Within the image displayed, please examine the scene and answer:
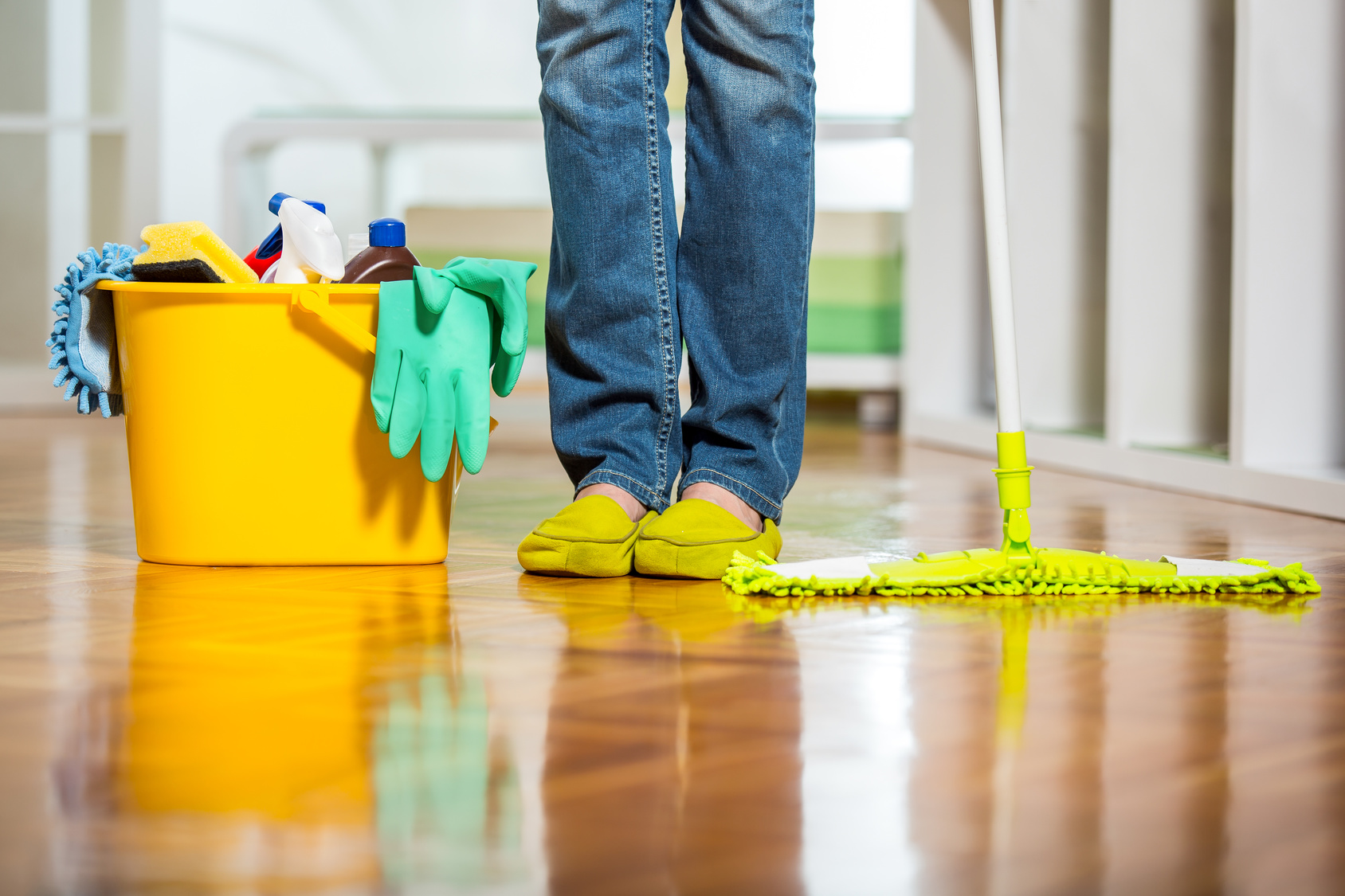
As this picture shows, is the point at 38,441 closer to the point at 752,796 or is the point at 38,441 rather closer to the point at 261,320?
the point at 261,320

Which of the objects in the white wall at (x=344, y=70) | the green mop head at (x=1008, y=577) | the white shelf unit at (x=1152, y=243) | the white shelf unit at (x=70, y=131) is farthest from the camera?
the white wall at (x=344, y=70)

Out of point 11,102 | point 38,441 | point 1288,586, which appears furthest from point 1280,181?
point 11,102

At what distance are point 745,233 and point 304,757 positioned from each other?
2.15ft

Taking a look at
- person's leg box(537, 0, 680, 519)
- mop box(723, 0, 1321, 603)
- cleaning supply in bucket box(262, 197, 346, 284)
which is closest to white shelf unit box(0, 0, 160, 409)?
cleaning supply in bucket box(262, 197, 346, 284)

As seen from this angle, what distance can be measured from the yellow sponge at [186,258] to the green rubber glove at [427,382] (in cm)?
16

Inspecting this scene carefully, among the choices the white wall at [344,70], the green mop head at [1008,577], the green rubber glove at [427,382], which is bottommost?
the green mop head at [1008,577]

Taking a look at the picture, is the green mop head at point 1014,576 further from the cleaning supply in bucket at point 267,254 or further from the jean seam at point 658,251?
the cleaning supply in bucket at point 267,254

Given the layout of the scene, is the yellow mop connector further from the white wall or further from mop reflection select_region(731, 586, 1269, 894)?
the white wall

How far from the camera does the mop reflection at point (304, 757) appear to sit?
1.65ft

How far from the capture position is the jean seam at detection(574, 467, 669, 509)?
1158 millimetres

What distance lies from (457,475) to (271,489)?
16cm

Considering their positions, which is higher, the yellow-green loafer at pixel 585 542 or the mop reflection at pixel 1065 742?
the yellow-green loafer at pixel 585 542

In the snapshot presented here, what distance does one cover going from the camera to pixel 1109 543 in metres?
1.37

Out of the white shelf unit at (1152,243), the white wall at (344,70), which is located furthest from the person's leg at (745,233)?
the white wall at (344,70)
